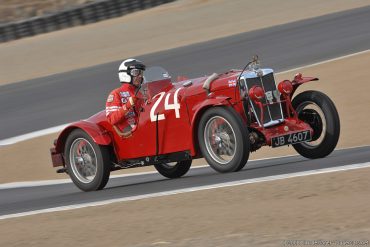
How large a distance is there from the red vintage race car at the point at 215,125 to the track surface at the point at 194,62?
6.62 metres

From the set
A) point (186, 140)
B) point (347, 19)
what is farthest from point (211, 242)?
point (347, 19)

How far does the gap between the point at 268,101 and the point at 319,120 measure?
0.60 metres

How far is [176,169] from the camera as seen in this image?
11.2 meters

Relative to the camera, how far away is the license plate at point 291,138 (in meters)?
9.35

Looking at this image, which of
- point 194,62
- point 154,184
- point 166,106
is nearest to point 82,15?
point 194,62

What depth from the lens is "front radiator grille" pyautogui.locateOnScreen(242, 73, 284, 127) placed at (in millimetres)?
9602

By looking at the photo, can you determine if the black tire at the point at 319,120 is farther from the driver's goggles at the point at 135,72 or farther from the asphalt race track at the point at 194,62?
the asphalt race track at the point at 194,62

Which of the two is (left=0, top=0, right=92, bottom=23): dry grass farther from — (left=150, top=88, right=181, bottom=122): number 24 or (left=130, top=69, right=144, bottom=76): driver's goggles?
(left=150, top=88, right=181, bottom=122): number 24

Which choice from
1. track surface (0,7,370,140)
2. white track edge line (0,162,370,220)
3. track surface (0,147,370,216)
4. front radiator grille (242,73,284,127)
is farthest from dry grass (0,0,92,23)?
white track edge line (0,162,370,220)

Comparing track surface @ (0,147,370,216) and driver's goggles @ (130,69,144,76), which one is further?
driver's goggles @ (130,69,144,76)

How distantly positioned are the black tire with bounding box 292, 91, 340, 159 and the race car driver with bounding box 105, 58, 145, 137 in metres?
1.87

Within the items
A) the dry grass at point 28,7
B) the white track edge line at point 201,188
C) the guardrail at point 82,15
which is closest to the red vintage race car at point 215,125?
the white track edge line at point 201,188

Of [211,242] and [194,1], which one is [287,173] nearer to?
[211,242]

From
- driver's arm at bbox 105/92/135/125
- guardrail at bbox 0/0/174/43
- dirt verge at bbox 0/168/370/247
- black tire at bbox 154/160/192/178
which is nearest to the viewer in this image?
dirt verge at bbox 0/168/370/247
